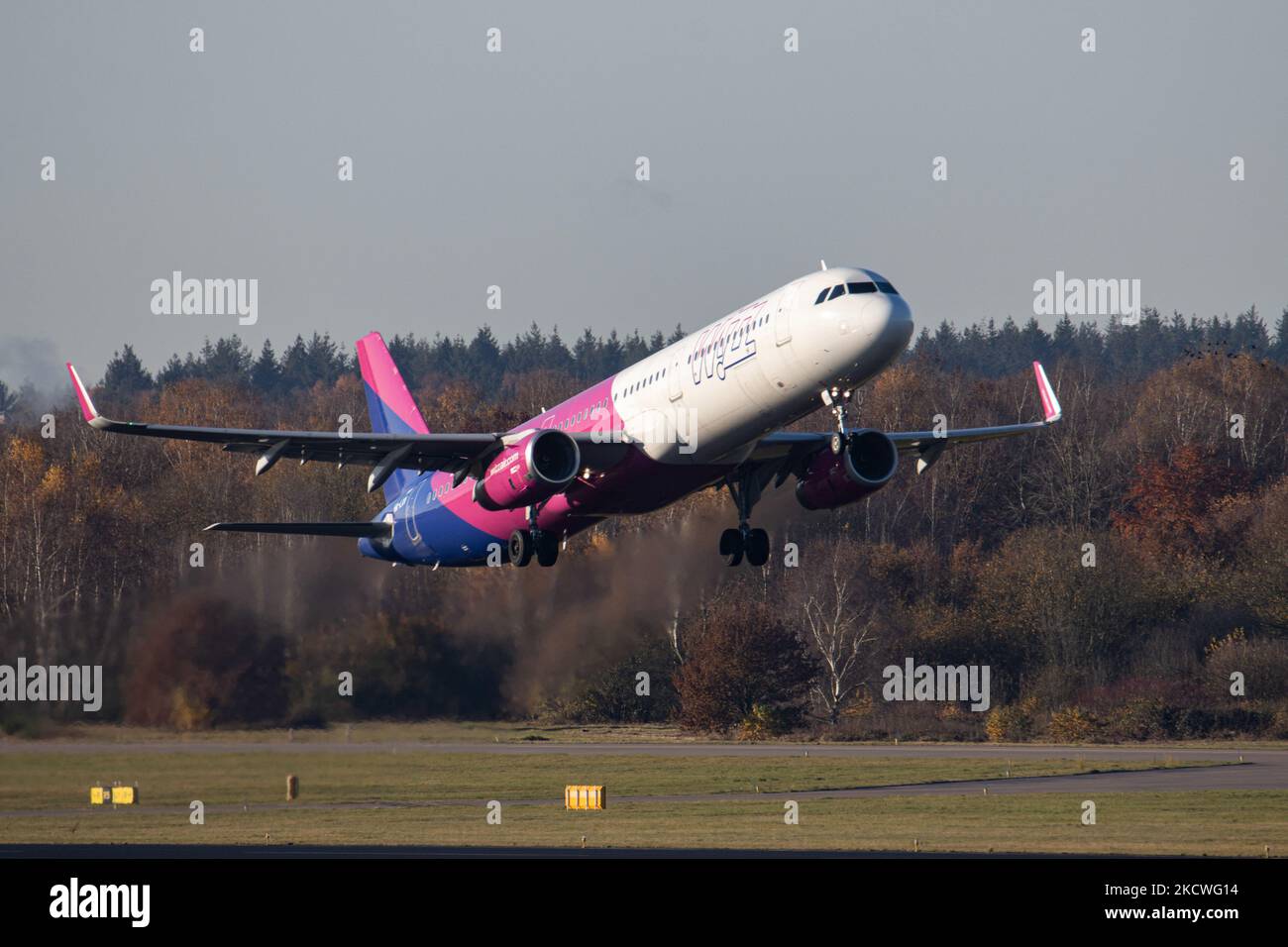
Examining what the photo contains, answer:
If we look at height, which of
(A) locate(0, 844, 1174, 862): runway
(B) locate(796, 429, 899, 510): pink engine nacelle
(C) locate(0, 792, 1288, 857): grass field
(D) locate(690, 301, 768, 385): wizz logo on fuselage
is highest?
(D) locate(690, 301, 768, 385): wizz logo on fuselage

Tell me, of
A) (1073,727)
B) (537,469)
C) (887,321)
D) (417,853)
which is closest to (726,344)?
(887,321)

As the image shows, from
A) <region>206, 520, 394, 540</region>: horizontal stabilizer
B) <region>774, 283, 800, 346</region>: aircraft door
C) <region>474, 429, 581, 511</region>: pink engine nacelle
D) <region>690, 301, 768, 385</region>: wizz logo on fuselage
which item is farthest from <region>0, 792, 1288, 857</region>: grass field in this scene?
<region>774, 283, 800, 346</region>: aircraft door

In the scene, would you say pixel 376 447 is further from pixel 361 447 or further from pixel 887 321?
pixel 887 321

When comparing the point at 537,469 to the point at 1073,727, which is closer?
the point at 537,469

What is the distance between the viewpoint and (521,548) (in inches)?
1804

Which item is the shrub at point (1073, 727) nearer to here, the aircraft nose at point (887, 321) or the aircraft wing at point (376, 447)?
the aircraft wing at point (376, 447)

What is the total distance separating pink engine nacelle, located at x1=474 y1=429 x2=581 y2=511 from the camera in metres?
42.0

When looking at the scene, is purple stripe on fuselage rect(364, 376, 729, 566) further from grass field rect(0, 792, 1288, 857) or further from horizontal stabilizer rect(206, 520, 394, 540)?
grass field rect(0, 792, 1288, 857)

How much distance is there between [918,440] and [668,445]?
9809 millimetres

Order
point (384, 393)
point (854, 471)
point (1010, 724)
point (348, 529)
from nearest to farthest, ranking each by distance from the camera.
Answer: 1. point (854, 471)
2. point (348, 529)
3. point (384, 393)
4. point (1010, 724)

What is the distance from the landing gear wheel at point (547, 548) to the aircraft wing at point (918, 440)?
19.1ft

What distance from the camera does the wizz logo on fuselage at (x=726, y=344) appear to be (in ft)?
129
